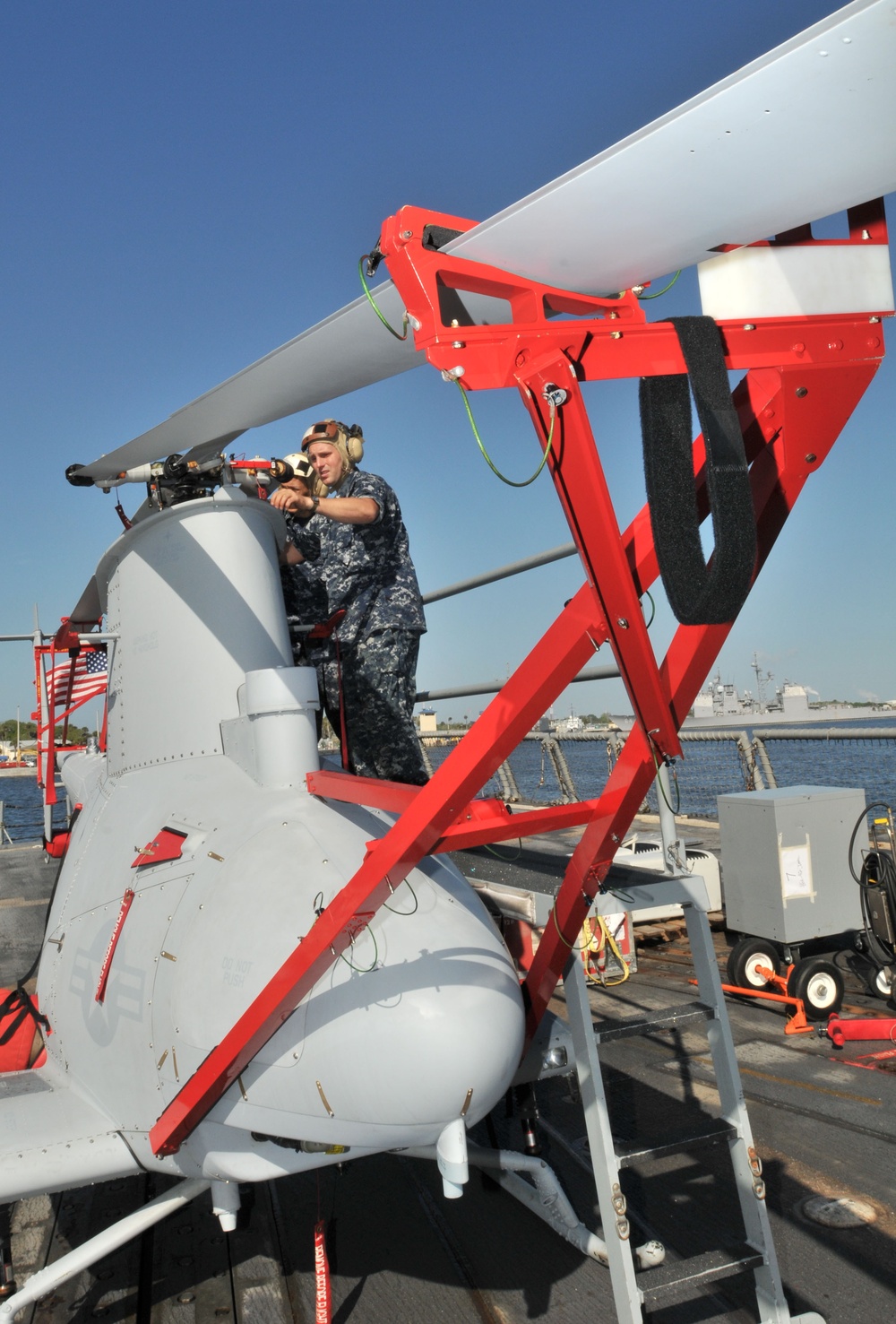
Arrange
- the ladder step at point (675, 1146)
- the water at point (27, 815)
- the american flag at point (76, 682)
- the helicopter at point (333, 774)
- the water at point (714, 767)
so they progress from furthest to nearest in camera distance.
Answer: the water at point (27, 815)
the water at point (714, 767)
the american flag at point (76, 682)
the ladder step at point (675, 1146)
the helicopter at point (333, 774)

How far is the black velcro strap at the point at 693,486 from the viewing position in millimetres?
Result: 2273

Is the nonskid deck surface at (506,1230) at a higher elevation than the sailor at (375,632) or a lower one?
lower

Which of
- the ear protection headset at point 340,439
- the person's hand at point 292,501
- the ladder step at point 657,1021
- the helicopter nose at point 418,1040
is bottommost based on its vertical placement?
the ladder step at point 657,1021

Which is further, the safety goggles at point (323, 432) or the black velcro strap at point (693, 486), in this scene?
the safety goggles at point (323, 432)

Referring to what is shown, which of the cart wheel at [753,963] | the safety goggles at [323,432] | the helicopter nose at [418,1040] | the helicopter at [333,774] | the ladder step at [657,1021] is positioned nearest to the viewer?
the helicopter at [333,774]

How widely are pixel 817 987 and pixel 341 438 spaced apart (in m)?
5.66

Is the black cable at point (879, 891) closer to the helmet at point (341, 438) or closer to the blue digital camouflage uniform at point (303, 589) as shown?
the blue digital camouflage uniform at point (303, 589)

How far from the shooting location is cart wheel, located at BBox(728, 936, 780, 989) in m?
7.92

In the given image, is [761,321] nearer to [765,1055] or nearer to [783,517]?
[783,517]

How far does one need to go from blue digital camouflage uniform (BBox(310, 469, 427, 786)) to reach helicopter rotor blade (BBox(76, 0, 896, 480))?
9.36 ft

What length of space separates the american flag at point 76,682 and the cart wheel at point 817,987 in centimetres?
604

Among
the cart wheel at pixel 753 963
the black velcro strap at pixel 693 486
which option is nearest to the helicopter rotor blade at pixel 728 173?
the black velcro strap at pixel 693 486

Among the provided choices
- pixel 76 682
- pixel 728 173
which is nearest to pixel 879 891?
pixel 76 682

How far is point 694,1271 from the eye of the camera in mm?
3562
